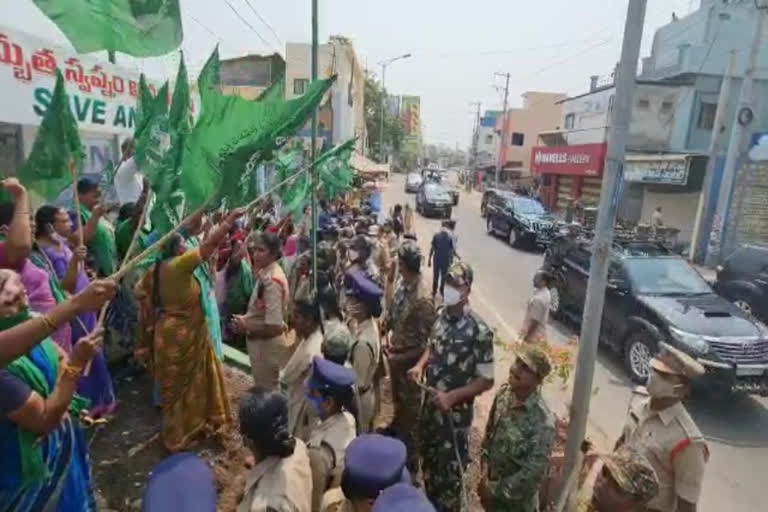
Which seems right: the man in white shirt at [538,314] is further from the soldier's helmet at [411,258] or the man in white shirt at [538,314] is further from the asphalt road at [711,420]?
the soldier's helmet at [411,258]

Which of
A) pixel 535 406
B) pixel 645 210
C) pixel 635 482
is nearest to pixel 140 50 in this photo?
pixel 535 406

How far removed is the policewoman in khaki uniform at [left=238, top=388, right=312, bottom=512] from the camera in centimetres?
189

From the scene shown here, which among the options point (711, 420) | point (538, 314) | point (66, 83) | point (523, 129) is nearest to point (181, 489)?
point (538, 314)

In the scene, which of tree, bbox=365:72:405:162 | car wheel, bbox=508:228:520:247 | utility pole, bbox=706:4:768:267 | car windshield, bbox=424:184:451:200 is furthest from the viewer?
tree, bbox=365:72:405:162

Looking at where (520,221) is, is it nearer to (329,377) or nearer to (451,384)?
(451,384)

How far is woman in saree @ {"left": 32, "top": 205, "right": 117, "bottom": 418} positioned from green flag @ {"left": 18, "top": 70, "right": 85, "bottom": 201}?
0.58 metres

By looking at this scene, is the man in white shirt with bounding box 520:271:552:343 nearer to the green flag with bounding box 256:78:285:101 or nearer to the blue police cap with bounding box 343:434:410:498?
the green flag with bounding box 256:78:285:101

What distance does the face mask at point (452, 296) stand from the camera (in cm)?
317

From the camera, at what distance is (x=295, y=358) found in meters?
3.23

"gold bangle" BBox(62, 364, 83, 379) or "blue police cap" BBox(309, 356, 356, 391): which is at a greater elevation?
"gold bangle" BBox(62, 364, 83, 379)

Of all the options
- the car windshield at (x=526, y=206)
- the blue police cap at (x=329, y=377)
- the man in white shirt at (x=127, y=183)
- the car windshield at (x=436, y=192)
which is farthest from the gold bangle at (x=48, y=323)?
the car windshield at (x=436, y=192)

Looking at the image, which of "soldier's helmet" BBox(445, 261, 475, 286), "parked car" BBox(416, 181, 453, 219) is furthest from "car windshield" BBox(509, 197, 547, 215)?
"soldier's helmet" BBox(445, 261, 475, 286)

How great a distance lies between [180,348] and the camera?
3473mm

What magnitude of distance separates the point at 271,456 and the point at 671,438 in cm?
192
